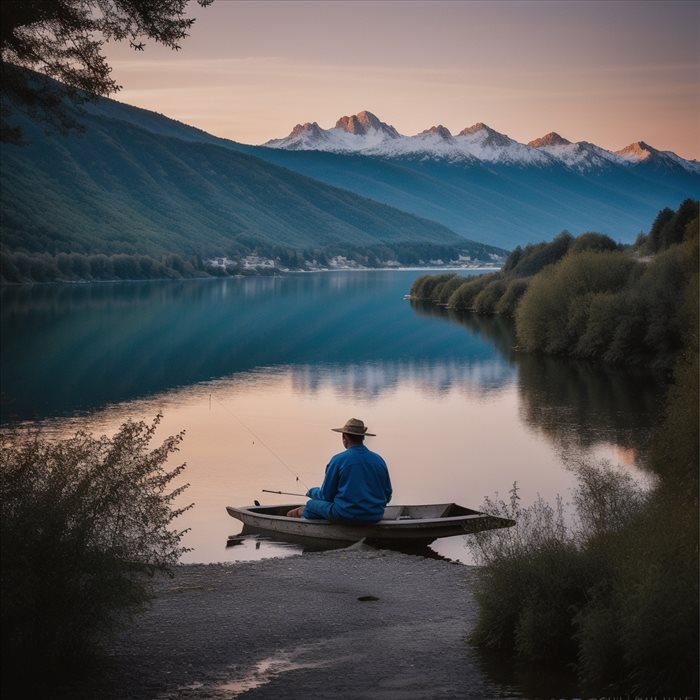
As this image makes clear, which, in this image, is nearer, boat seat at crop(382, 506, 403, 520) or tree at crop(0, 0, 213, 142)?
tree at crop(0, 0, 213, 142)

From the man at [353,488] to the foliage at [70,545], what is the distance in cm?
565

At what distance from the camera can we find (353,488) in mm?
17672

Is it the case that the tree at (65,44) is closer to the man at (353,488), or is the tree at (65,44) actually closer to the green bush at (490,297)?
the man at (353,488)

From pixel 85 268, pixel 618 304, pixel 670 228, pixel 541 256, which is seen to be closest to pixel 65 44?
pixel 618 304

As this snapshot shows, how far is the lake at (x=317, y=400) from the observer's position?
83.6ft

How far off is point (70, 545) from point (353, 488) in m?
7.95

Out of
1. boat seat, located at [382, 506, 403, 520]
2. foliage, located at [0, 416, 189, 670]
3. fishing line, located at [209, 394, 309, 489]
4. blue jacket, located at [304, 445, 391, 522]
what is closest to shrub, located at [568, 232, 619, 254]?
fishing line, located at [209, 394, 309, 489]

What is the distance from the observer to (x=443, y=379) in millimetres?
49156

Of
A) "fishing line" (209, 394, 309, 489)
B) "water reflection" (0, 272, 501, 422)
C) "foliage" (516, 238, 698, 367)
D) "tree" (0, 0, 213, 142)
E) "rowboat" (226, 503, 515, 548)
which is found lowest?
"fishing line" (209, 394, 309, 489)

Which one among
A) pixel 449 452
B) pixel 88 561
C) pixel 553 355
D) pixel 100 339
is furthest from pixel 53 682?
pixel 100 339

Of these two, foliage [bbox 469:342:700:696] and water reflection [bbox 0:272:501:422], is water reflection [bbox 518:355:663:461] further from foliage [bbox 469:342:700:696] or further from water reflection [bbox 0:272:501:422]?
foliage [bbox 469:342:700:696]

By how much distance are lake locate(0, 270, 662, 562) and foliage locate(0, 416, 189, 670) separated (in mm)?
1866

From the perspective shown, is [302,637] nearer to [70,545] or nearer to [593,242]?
[70,545]

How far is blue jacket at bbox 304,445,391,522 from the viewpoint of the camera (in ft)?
55.7
